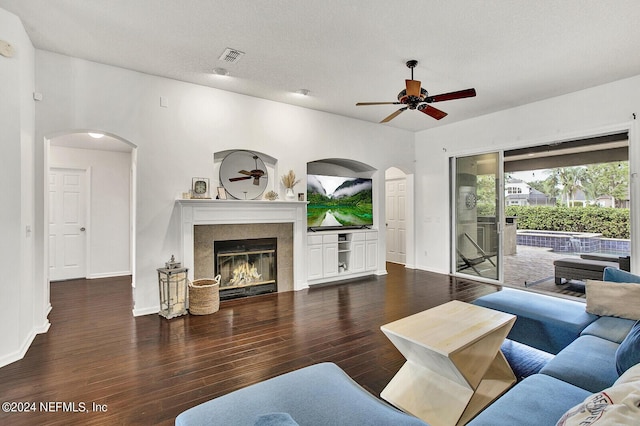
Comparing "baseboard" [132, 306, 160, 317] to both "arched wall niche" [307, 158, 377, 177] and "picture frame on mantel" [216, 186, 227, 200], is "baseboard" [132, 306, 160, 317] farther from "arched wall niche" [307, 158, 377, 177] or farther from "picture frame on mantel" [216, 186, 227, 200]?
"arched wall niche" [307, 158, 377, 177]

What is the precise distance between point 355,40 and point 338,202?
3160mm

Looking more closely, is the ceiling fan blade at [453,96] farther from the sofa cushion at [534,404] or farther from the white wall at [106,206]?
the white wall at [106,206]

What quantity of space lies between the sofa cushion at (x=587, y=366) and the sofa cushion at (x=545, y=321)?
39 centimetres

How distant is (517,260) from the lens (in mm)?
7910

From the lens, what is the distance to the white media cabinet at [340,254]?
548cm

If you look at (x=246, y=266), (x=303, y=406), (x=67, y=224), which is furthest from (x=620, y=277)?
(x=67, y=224)

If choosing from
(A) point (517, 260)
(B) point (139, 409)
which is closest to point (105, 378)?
(B) point (139, 409)

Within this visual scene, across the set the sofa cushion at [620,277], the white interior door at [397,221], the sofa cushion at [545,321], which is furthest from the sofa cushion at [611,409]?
the white interior door at [397,221]

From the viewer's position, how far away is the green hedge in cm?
919

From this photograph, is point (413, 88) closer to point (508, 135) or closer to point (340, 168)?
point (508, 135)

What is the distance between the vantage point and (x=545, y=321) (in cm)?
260

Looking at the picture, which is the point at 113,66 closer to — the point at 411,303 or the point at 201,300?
the point at 201,300

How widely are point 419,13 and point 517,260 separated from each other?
7.21 m

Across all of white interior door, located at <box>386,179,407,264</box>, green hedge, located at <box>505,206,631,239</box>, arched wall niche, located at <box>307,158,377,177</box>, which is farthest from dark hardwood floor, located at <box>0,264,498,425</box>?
green hedge, located at <box>505,206,631,239</box>
